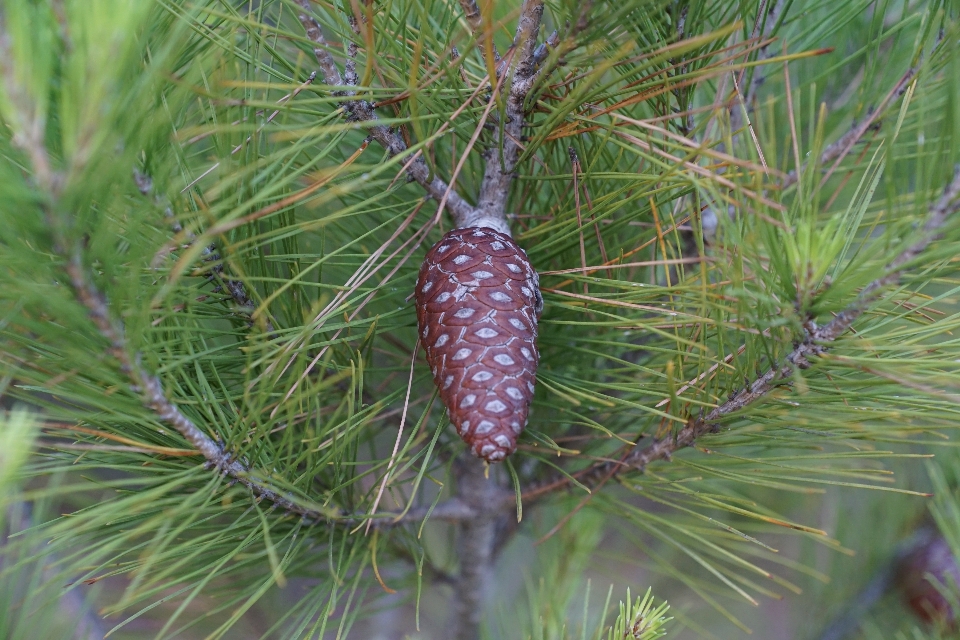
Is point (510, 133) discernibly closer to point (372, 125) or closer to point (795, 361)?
point (372, 125)

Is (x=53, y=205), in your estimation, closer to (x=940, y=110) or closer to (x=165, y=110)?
(x=165, y=110)

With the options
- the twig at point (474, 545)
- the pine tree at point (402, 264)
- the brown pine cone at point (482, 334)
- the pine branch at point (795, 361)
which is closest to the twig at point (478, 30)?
the pine tree at point (402, 264)

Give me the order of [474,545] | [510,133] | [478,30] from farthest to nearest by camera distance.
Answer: [474,545] < [510,133] < [478,30]

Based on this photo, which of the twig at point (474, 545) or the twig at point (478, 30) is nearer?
the twig at point (478, 30)

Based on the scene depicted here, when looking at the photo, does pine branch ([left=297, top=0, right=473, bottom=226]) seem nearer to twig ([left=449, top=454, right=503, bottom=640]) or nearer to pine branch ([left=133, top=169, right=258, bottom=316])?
pine branch ([left=133, top=169, right=258, bottom=316])

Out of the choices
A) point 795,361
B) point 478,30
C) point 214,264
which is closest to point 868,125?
point 795,361

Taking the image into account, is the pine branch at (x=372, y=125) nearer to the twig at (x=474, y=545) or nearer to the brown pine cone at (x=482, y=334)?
the brown pine cone at (x=482, y=334)

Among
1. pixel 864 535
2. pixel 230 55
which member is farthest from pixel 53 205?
pixel 864 535

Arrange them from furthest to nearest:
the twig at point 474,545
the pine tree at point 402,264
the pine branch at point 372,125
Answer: the twig at point 474,545 < the pine branch at point 372,125 < the pine tree at point 402,264
